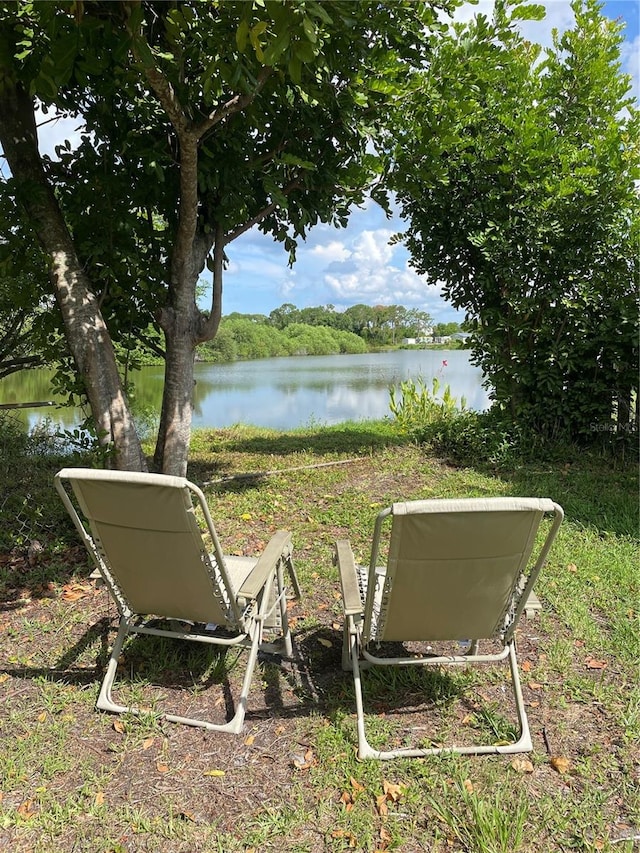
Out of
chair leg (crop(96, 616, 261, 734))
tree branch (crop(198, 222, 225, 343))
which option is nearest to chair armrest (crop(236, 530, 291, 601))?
chair leg (crop(96, 616, 261, 734))

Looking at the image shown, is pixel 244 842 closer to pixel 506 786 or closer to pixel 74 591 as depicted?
pixel 506 786

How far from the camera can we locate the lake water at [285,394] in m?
11.1

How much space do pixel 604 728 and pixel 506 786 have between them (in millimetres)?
567

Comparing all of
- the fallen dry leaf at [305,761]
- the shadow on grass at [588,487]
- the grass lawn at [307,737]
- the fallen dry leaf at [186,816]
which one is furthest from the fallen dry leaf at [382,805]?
the shadow on grass at [588,487]

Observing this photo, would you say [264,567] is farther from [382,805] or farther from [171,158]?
[171,158]

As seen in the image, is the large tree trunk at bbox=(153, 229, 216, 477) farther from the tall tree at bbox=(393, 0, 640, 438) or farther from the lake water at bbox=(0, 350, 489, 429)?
the lake water at bbox=(0, 350, 489, 429)

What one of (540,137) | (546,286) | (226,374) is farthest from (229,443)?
(226,374)

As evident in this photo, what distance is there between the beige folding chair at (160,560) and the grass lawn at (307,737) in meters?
0.19

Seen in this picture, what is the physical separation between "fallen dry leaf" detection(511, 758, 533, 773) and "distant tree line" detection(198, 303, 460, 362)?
3212 cm

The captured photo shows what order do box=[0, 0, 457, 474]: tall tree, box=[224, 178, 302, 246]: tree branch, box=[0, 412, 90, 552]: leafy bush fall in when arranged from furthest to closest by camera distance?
box=[224, 178, 302, 246]: tree branch < box=[0, 412, 90, 552]: leafy bush < box=[0, 0, 457, 474]: tall tree

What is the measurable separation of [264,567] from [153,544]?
19.6 inches

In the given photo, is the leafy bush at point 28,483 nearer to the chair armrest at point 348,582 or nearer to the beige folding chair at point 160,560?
the beige folding chair at point 160,560

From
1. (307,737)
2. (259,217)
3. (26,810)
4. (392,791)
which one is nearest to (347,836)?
(392,791)

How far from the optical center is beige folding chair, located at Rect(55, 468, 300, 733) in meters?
1.93
